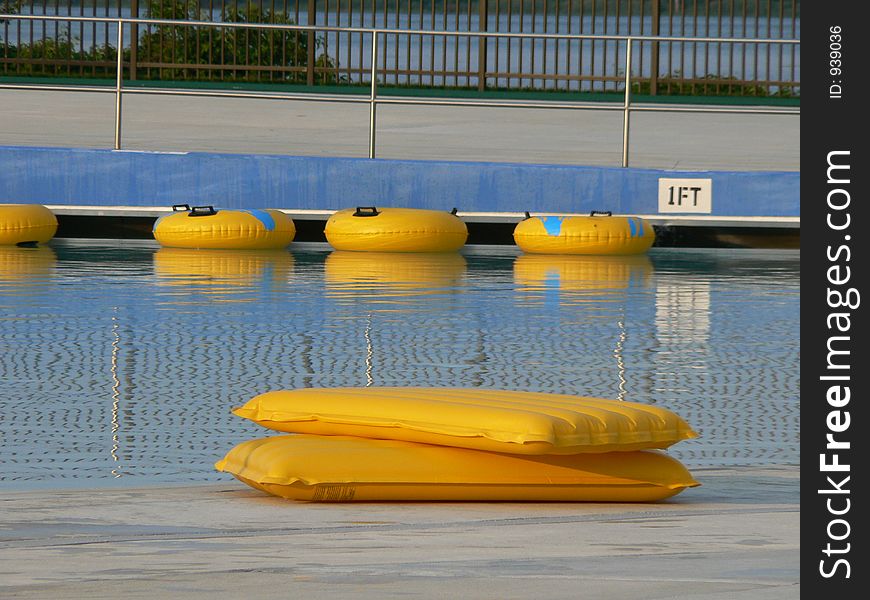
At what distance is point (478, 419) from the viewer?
204 inches

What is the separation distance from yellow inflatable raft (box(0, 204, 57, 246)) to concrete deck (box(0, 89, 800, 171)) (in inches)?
132

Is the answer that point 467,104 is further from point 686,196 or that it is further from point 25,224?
point 25,224

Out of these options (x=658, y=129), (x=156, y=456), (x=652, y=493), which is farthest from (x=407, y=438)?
(x=658, y=129)

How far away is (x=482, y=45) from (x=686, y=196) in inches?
405

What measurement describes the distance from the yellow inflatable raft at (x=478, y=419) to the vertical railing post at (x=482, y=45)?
21.6 meters

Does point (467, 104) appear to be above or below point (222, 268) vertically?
above

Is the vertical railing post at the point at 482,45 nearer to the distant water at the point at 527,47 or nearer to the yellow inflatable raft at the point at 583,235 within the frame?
the distant water at the point at 527,47

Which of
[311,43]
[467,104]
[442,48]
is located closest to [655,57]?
[442,48]

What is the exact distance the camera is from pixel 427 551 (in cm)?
427

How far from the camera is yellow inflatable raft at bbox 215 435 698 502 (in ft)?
16.8

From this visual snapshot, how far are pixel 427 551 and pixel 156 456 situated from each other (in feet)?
6.92

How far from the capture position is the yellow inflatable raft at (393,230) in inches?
636
